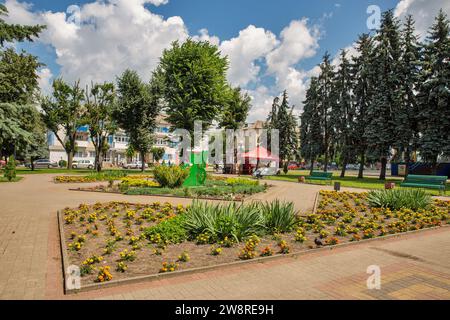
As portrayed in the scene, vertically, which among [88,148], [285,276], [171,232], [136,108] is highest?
[136,108]

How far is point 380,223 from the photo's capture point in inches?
368

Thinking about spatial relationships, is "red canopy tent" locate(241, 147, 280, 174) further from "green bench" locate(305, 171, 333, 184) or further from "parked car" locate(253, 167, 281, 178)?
"green bench" locate(305, 171, 333, 184)

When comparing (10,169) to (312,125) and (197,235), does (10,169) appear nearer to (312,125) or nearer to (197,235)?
(197,235)

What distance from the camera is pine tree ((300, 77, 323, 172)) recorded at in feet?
127

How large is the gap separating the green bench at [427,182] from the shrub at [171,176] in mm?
14100

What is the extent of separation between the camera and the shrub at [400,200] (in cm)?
1151

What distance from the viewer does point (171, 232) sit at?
7.23m

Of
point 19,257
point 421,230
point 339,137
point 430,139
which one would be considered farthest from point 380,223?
point 339,137

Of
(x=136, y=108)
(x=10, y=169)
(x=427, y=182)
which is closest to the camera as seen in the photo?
(x=427, y=182)

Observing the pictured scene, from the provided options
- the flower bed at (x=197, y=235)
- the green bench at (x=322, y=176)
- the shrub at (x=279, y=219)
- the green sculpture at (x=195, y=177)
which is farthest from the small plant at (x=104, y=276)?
the green bench at (x=322, y=176)

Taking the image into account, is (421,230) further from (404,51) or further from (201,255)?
(404,51)

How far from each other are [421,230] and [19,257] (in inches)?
386

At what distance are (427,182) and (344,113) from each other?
1665 cm

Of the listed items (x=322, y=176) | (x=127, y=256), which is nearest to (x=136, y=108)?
(x=322, y=176)
